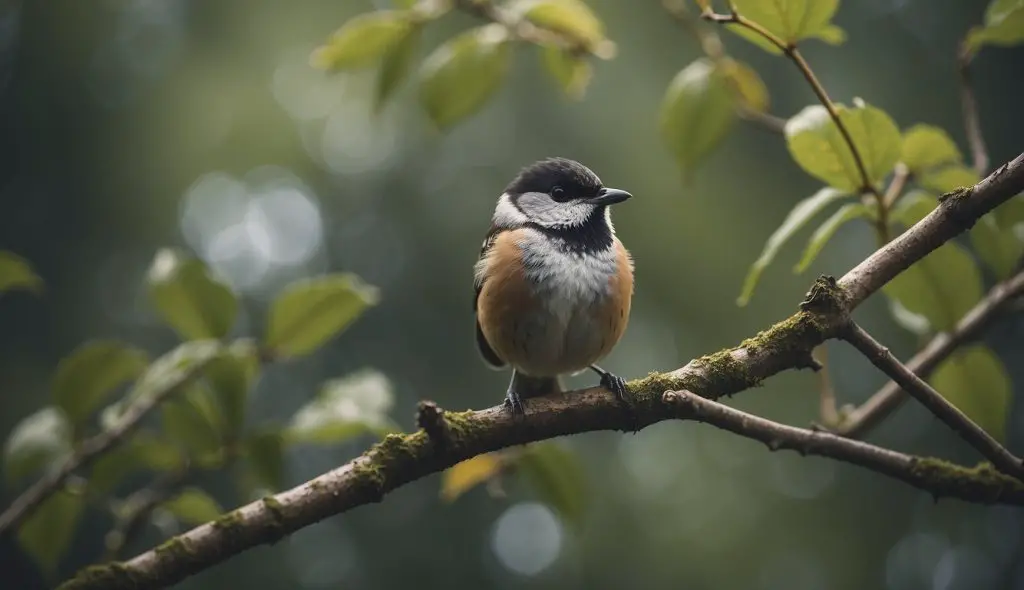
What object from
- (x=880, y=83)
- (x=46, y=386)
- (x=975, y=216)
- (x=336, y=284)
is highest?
(x=880, y=83)

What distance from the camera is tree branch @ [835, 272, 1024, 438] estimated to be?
1.90 meters

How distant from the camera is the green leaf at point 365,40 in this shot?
6.94ft

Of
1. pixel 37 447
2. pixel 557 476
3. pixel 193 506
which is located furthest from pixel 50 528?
pixel 557 476

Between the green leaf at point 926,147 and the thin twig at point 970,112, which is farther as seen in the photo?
the thin twig at point 970,112

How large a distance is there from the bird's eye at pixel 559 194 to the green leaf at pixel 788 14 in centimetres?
101

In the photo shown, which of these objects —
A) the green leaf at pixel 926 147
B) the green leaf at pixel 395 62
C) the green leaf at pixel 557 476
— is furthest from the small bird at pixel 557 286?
the green leaf at pixel 926 147

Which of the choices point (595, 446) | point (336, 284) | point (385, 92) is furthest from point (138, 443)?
point (595, 446)

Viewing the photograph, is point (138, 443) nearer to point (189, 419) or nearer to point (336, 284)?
point (189, 419)

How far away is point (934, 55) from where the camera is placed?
421cm

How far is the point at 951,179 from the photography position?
1.88 m

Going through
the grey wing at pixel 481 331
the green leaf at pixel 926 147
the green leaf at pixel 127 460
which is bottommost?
the green leaf at pixel 127 460

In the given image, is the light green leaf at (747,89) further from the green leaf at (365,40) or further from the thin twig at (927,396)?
the thin twig at (927,396)

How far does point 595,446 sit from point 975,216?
301cm

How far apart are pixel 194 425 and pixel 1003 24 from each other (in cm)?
174
